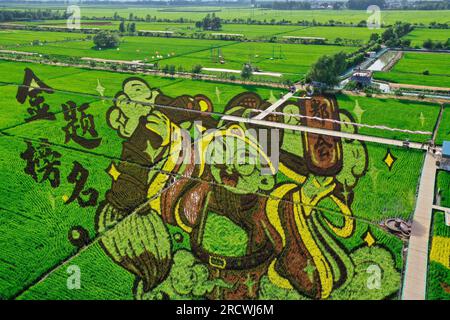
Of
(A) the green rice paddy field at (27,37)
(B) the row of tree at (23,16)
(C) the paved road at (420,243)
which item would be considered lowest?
(C) the paved road at (420,243)

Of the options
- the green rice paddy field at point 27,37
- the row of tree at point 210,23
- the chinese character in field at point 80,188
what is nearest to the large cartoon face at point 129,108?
the chinese character in field at point 80,188

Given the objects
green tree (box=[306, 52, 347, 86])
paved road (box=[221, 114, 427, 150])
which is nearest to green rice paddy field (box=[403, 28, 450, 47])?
green tree (box=[306, 52, 347, 86])

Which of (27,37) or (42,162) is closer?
(42,162)

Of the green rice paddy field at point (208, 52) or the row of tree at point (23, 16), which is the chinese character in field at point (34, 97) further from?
the row of tree at point (23, 16)

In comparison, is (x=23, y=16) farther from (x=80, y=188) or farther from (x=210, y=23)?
(x=80, y=188)

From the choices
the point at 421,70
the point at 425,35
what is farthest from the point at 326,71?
the point at 425,35

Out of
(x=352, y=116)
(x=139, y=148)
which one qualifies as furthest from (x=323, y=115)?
(x=139, y=148)
